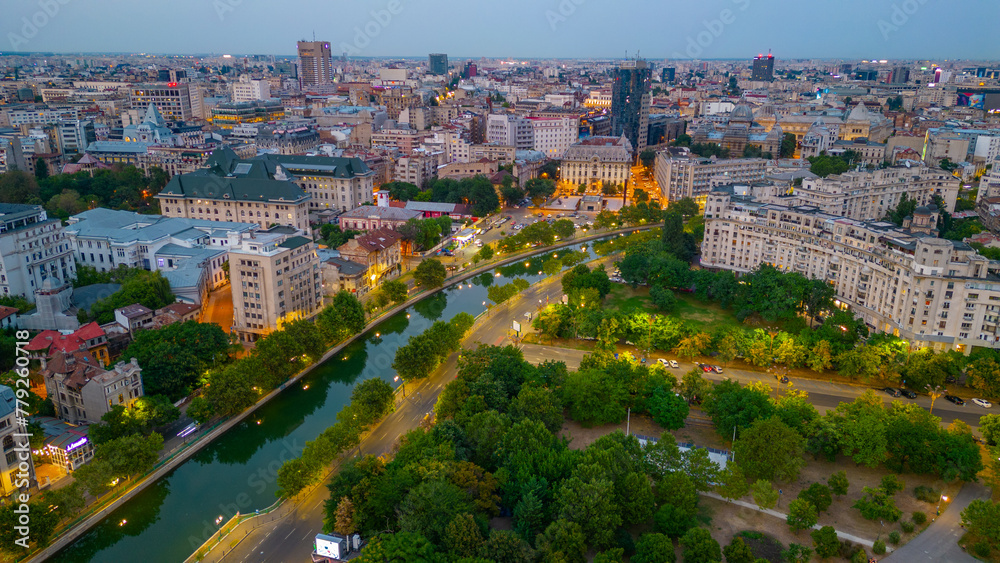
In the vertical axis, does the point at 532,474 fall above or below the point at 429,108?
below

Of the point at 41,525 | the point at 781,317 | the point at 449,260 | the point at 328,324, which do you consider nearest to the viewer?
the point at 41,525

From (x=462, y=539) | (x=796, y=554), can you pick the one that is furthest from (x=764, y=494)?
(x=462, y=539)

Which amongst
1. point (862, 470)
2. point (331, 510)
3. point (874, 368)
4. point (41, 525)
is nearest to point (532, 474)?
point (331, 510)

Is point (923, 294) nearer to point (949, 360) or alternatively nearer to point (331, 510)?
point (949, 360)

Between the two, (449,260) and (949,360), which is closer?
(949,360)

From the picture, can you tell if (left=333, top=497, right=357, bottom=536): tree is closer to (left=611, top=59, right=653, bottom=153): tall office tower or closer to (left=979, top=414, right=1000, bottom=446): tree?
(left=979, top=414, right=1000, bottom=446): tree

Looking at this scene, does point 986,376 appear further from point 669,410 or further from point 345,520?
point 345,520

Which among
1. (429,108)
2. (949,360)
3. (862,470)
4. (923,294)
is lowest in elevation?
(862,470)
